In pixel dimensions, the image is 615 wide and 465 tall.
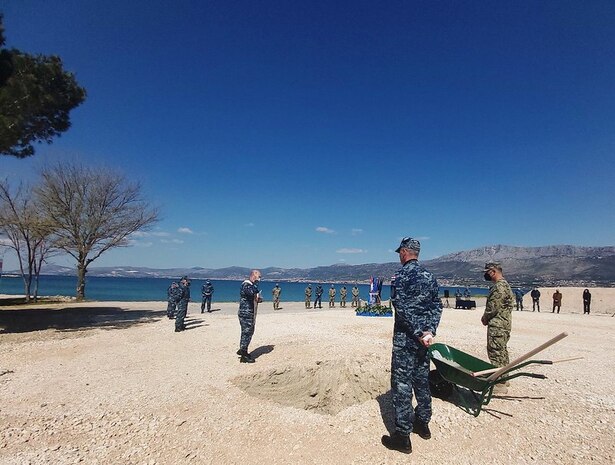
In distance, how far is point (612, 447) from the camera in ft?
15.4

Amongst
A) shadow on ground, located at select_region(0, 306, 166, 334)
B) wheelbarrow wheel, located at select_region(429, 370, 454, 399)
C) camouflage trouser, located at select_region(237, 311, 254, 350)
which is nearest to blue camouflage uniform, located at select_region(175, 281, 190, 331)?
shadow on ground, located at select_region(0, 306, 166, 334)

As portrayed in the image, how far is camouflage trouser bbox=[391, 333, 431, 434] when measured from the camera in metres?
4.51

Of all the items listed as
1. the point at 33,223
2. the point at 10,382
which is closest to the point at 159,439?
the point at 10,382

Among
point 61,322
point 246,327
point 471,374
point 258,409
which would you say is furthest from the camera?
point 61,322

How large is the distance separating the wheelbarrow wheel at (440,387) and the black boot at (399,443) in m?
1.88

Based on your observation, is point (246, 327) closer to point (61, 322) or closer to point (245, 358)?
point (245, 358)

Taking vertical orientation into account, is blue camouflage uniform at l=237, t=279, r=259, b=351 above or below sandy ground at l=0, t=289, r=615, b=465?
above

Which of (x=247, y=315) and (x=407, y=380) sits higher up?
(x=247, y=315)

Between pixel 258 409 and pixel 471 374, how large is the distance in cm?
375

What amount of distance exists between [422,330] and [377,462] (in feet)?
6.07

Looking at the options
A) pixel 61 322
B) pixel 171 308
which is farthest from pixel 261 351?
pixel 61 322

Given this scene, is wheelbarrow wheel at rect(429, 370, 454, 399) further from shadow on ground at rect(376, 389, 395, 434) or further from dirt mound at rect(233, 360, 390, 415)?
dirt mound at rect(233, 360, 390, 415)

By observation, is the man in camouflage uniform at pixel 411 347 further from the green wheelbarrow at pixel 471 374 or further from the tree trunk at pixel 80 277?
the tree trunk at pixel 80 277

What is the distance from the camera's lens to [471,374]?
17.1ft
